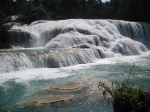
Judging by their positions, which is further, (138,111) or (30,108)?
(30,108)

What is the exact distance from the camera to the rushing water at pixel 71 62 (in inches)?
487

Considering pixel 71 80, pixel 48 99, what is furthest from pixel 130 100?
pixel 71 80

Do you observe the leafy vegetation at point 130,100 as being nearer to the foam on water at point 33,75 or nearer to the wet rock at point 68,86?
the wet rock at point 68,86

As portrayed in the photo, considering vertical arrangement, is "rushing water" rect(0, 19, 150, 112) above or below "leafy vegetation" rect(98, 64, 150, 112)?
below

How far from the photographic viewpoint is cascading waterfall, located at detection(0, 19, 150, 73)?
1970 centimetres

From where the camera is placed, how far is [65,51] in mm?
21422

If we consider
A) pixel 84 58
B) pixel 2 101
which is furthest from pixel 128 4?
pixel 2 101

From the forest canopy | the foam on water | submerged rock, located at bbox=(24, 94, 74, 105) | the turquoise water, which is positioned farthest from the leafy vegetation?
the forest canopy

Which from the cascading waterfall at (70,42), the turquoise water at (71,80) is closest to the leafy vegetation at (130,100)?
the turquoise water at (71,80)

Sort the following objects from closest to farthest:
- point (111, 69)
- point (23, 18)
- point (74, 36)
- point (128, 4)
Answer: point (111, 69) < point (74, 36) < point (23, 18) < point (128, 4)

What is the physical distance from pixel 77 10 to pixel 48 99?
4707 cm

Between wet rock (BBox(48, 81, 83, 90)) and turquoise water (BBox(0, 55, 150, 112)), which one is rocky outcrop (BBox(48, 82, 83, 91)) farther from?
turquoise water (BBox(0, 55, 150, 112))

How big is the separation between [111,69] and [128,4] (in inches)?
1034

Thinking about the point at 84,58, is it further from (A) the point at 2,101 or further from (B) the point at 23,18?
(B) the point at 23,18
